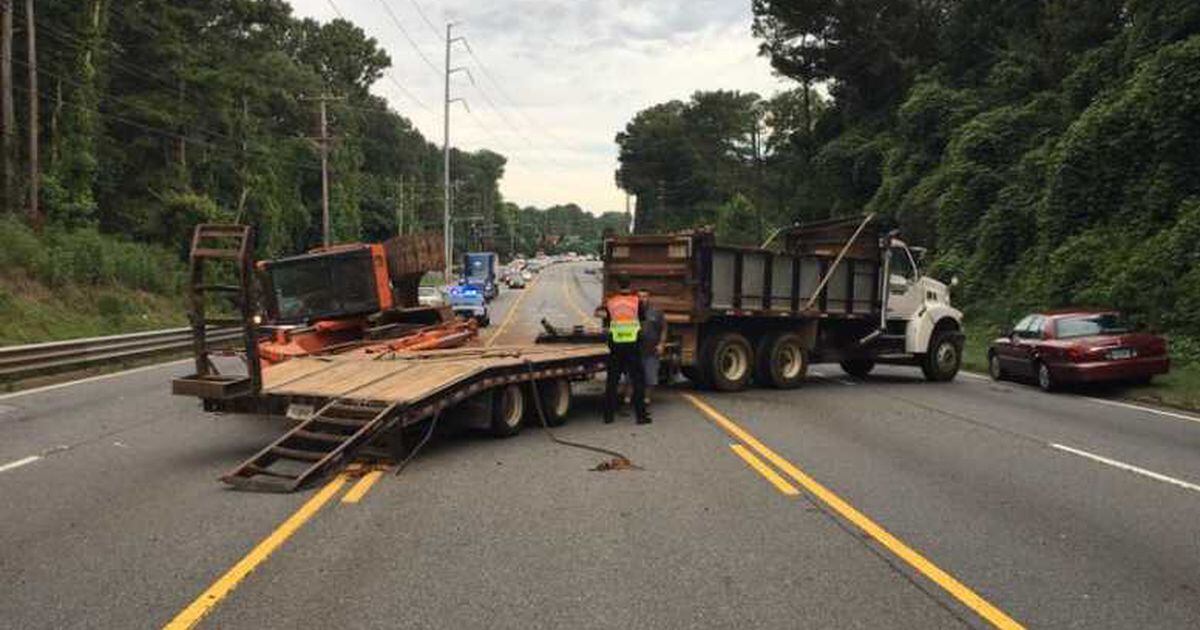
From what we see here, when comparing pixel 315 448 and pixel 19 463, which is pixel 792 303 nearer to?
pixel 315 448

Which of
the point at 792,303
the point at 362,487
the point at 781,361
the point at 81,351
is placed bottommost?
the point at 362,487

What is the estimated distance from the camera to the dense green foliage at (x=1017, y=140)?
85.0 feet

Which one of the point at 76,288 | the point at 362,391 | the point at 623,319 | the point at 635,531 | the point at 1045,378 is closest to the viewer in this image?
the point at 635,531

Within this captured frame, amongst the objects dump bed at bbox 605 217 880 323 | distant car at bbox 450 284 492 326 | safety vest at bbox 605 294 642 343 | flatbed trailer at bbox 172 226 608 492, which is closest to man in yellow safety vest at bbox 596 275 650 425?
safety vest at bbox 605 294 642 343

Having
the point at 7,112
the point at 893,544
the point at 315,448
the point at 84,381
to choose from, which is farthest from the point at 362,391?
the point at 7,112

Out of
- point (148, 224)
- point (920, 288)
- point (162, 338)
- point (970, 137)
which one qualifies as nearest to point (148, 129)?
point (148, 224)

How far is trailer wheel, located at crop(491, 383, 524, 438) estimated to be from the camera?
10.8m

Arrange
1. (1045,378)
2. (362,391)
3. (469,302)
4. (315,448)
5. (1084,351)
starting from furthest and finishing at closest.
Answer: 1. (469,302)
2. (1045,378)
3. (1084,351)
4. (362,391)
5. (315,448)

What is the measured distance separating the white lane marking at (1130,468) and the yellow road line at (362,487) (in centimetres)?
698

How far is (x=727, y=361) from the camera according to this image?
15.7 metres

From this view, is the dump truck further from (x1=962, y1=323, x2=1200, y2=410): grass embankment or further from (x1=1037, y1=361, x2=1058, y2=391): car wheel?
(x1=962, y1=323, x2=1200, y2=410): grass embankment

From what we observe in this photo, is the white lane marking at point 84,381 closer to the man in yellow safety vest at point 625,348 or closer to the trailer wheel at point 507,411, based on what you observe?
the trailer wheel at point 507,411

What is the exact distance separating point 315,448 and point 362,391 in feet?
2.63

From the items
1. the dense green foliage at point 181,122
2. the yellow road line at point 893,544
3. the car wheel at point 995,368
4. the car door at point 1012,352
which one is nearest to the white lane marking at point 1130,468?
the yellow road line at point 893,544
